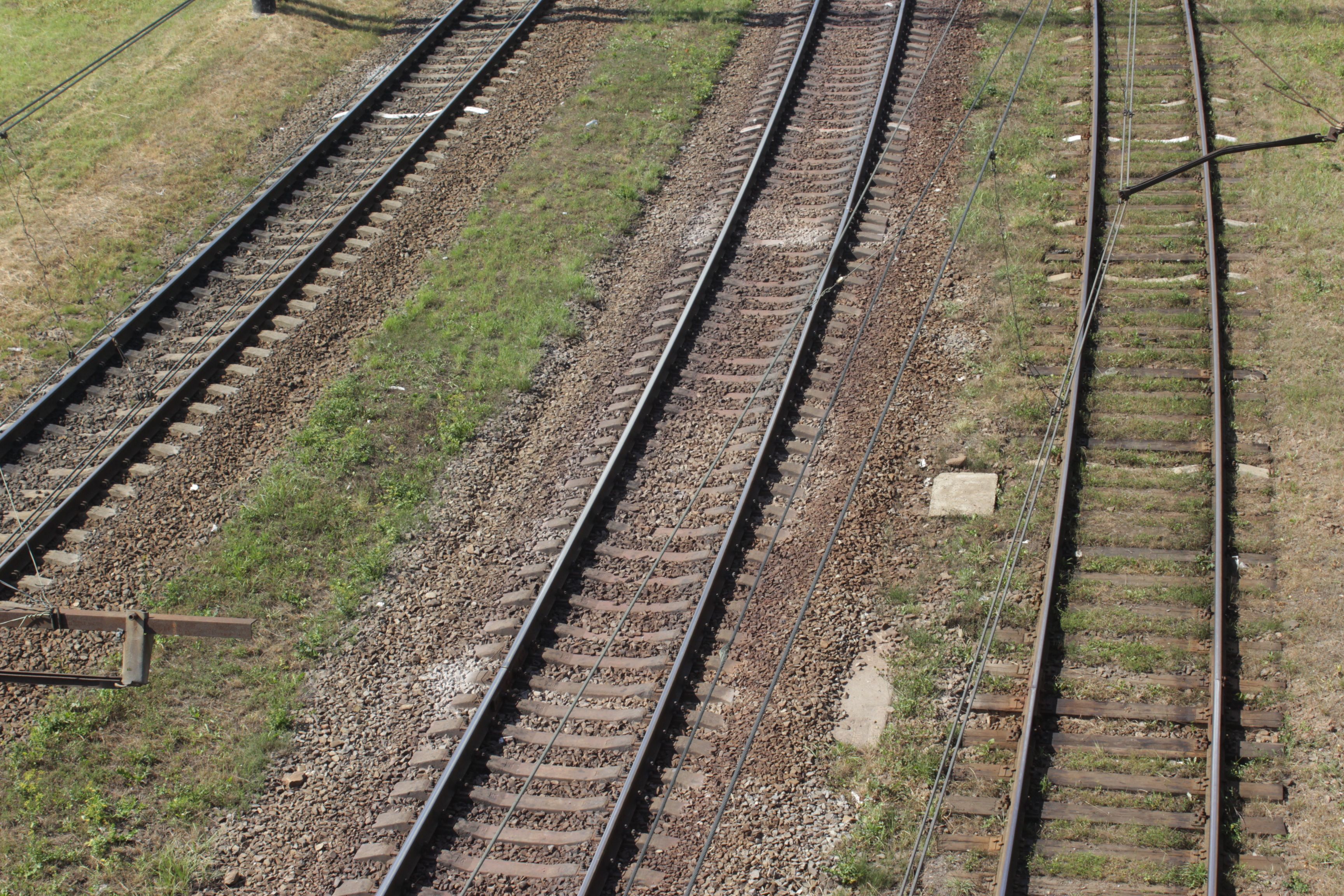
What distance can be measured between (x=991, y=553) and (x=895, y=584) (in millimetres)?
1022

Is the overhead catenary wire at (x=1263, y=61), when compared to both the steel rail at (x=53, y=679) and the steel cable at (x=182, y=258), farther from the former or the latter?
the steel rail at (x=53, y=679)

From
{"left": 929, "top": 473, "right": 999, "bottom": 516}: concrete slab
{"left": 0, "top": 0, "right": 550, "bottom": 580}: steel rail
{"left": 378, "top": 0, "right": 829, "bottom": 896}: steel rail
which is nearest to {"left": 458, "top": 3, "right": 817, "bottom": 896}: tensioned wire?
{"left": 378, "top": 0, "right": 829, "bottom": 896}: steel rail

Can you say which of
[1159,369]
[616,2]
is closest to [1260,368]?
[1159,369]

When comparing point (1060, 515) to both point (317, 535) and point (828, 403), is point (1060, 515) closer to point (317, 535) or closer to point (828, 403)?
point (828, 403)

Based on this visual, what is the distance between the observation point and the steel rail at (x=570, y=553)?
8.51 m

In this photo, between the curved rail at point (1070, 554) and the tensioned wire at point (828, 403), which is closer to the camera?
the curved rail at point (1070, 554)

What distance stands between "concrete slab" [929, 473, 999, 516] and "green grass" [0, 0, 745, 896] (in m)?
5.20

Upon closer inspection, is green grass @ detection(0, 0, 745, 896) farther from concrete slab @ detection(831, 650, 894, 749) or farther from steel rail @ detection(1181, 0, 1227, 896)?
steel rail @ detection(1181, 0, 1227, 896)

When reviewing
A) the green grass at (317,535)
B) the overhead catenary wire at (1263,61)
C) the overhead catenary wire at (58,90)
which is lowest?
the green grass at (317,535)

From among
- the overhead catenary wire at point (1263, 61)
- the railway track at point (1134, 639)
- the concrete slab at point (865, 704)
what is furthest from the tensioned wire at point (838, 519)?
the overhead catenary wire at point (1263, 61)

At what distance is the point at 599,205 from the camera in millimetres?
16188

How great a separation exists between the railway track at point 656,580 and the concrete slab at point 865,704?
1056 mm

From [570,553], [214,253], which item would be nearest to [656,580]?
[570,553]

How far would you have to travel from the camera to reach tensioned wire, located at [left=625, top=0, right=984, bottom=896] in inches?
342
